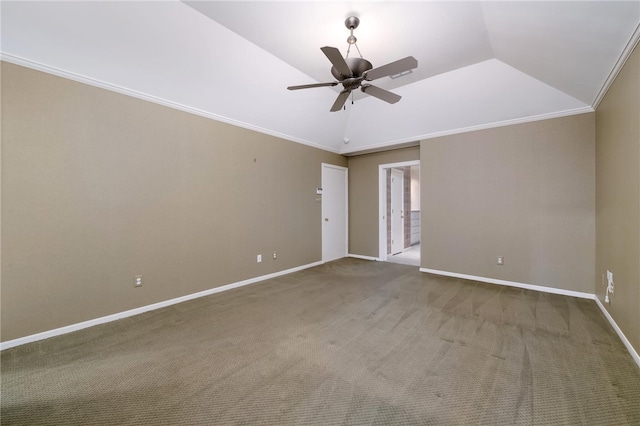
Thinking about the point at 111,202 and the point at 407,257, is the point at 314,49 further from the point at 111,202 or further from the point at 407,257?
the point at 407,257

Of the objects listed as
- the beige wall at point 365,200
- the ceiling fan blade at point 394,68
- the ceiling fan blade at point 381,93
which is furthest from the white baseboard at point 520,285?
the ceiling fan blade at point 394,68

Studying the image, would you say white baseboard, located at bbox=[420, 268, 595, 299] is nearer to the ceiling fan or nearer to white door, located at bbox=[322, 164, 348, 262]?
white door, located at bbox=[322, 164, 348, 262]

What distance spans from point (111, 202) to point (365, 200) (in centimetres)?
461

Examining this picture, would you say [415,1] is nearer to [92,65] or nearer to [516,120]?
[516,120]

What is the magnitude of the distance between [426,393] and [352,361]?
57cm

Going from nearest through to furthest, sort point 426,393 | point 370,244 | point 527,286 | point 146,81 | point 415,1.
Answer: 1. point 426,393
2. point 415,1
3. point 146,81
4. point 527,286
5. point 370,244

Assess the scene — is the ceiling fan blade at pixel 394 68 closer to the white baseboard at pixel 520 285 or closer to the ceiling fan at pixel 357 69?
the ceiling fan at pixel 357 69

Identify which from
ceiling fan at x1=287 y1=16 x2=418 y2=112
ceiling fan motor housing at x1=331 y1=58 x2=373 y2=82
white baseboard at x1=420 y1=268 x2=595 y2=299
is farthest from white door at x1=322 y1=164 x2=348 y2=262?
ceiling fan motor housing at x1=331 y1=58 x2=373 y2=82

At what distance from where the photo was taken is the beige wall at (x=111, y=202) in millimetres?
2309

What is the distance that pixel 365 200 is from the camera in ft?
19.7

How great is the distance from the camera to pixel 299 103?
4.04 meters

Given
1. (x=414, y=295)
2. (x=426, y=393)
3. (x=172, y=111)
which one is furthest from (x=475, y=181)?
(x=172, y=111)

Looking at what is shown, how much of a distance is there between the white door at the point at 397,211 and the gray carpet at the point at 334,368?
10.6ft

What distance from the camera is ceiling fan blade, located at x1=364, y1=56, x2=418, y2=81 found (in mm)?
2012
